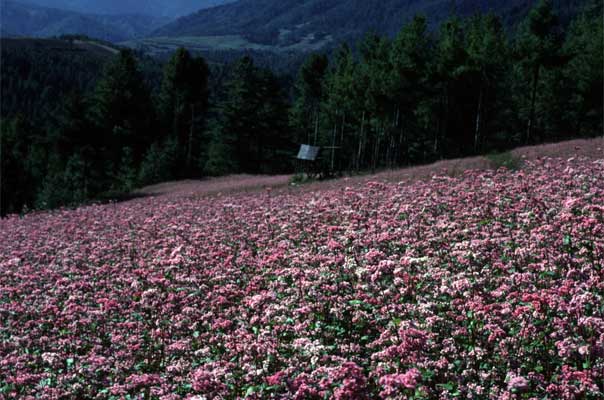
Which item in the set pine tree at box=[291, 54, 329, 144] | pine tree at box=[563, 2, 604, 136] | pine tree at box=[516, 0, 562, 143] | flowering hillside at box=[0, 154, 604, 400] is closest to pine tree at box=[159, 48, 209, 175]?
pine tree at box=[291, 54, 329, 144]

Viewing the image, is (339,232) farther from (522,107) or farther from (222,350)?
(522,107)

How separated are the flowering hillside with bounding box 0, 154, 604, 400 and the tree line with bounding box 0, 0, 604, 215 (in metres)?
31.7

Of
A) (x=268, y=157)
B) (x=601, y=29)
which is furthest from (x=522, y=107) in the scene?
(x=268, y=157)

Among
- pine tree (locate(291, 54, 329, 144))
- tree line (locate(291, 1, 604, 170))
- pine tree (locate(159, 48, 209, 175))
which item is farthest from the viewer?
pine tree (locate(291, 54, 329, 144))

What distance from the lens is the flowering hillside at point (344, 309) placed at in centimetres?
610

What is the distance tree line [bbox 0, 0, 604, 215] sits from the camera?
52.2 meters

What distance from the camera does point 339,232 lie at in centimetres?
1251

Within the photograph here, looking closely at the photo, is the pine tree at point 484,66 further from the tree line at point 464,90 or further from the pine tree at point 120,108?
the pine tree at point 120,108

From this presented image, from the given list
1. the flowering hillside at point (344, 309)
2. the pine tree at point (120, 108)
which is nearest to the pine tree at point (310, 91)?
the pine tree at point (120, 108)

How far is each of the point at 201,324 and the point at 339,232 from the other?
451cm

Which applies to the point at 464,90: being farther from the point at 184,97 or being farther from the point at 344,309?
the point at 344,309

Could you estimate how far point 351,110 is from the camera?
63938 mm

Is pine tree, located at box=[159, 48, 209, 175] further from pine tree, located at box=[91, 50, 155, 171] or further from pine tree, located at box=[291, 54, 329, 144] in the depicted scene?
pine tree, located at box=[291, 54, 329, 144]

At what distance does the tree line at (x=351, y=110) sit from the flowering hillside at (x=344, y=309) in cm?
3168
